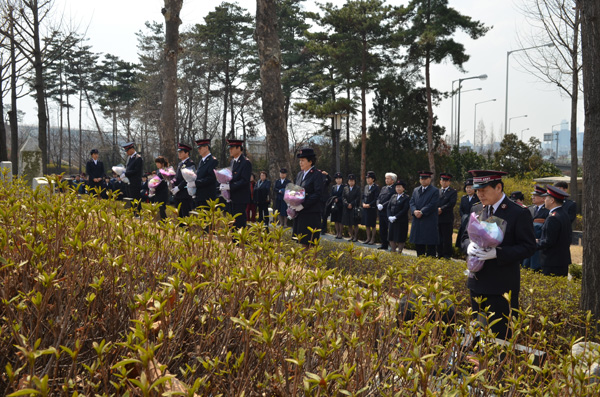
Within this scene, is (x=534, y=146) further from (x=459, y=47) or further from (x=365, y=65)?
(x=365, y=65)

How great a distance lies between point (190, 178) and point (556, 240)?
21.1 feet

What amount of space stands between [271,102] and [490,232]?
29.6 ft

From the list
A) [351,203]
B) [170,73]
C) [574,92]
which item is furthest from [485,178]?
[574,92]

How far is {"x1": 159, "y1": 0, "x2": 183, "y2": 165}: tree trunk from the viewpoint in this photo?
15.1 meters

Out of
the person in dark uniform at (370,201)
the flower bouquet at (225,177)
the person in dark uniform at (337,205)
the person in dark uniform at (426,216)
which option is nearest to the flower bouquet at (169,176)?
the flower bouquet at (225,177)

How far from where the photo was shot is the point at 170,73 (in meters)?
15.6

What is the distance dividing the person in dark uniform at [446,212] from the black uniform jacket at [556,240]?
14.0ft

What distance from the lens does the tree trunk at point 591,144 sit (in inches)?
220

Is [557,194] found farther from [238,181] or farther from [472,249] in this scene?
[238,181]

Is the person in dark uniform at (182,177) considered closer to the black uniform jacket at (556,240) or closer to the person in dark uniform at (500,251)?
Answer: the black uniform jacket at (556,240)

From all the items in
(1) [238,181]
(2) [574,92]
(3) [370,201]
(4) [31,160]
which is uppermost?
(2) [574,92]

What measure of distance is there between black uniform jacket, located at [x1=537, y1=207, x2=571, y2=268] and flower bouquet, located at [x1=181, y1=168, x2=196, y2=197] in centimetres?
616

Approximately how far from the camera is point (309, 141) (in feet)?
146

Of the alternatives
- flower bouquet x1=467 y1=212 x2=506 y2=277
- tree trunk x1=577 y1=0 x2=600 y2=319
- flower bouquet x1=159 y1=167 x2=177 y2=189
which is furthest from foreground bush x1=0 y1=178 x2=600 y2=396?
flower bouquet x1=159 y1=167 x2=177 y2=189
